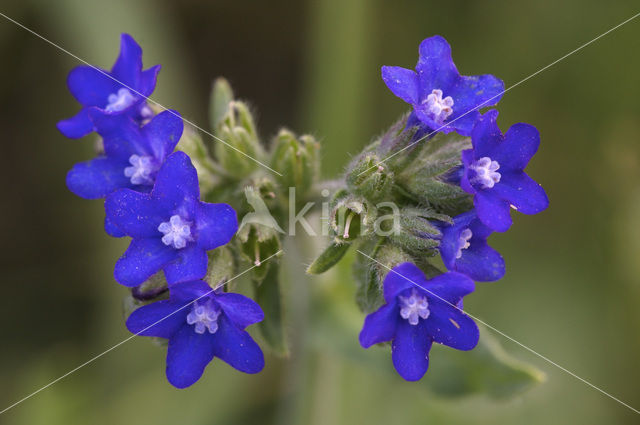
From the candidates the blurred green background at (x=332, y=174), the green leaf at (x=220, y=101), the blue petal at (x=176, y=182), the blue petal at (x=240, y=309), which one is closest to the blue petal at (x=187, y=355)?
the blue petal at (x=240, y=309)

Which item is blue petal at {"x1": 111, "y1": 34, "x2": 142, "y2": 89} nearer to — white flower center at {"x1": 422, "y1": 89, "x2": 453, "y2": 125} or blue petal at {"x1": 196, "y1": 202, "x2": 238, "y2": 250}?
blue petal at {"x1": 196, "y1": 202, "x2": 238, "y2": 250}

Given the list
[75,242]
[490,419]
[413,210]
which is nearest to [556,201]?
[490,419]

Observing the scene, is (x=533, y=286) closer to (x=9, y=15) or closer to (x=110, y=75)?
(x=110, y=75)

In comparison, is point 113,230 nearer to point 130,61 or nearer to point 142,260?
point 142,260

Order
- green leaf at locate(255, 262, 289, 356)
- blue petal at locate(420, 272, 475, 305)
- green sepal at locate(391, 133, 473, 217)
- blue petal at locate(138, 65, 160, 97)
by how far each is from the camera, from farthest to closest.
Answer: green leaf at locate(255, 262, 289, 356), blue petal at locate(138, 65, 160, 97), green sepal at locate(391, 133, 473, 217), blue petal at locate(420, 272, 475, 305)

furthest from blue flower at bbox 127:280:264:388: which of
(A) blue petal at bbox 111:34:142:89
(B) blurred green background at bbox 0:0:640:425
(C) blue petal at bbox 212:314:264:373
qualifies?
(B) blurred green background at bbox 0:0:640:425

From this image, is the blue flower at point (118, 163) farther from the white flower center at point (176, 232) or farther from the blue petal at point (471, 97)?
the blue petal at point (471, 97)
